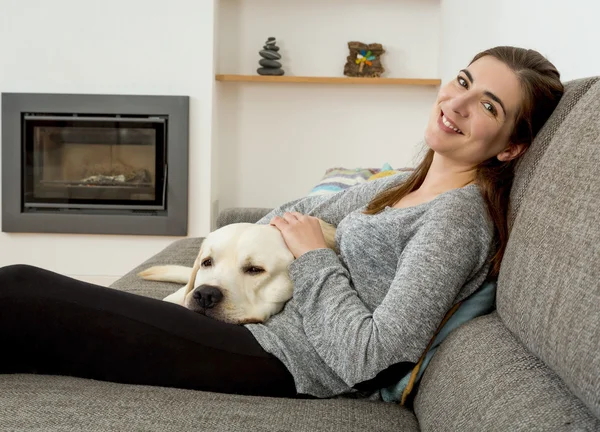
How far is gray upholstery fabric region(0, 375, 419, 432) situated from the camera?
1118mm

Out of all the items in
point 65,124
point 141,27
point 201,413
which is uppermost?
point 141,27

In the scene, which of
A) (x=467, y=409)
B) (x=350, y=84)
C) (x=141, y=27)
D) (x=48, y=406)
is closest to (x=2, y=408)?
(x=48, y=406)

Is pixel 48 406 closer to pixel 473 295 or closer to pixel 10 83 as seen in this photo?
pixel 473 295

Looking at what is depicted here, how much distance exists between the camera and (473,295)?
4.51 feet

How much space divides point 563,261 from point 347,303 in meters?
0.46

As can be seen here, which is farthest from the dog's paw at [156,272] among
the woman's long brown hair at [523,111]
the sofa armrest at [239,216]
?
the woman's long brown hair at [523,111]

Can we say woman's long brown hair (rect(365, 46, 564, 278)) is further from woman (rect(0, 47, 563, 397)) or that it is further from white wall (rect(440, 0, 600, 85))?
white wall (rect(440, 0, 600, 85))

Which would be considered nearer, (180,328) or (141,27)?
(180,328)

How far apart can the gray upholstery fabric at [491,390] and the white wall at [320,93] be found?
348 cm

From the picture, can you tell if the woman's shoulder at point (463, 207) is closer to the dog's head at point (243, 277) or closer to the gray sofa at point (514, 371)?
the gray sofa at point (514, 371)

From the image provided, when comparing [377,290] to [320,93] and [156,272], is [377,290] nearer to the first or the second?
[156,272]

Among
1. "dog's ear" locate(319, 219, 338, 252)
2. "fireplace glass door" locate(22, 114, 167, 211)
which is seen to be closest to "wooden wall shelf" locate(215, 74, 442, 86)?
"fireplace glass door" locate(22, 114, 167, 211)

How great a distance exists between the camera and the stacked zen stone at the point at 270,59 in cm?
453

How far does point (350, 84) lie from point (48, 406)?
3772mm
